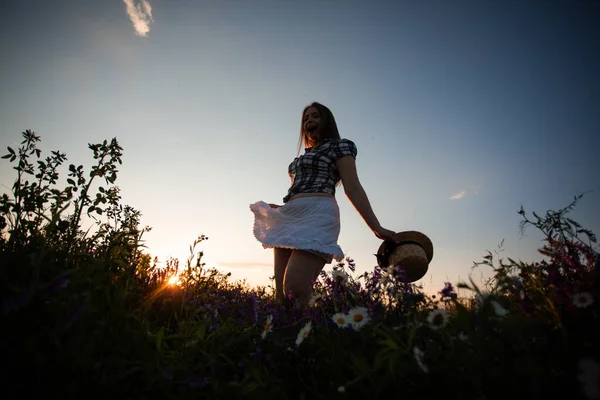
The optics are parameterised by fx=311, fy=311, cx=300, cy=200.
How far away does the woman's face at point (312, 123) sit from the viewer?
3.84 meters

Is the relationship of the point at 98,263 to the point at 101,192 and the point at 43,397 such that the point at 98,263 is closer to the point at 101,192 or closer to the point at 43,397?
the point at 43,397

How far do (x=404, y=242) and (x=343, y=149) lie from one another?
120 centimetres

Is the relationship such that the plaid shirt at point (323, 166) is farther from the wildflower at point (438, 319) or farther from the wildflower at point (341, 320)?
the wildflower at point (438, 319)

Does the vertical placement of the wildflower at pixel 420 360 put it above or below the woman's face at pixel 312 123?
below

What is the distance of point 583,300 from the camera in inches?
44.1

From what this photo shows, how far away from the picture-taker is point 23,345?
105 cm

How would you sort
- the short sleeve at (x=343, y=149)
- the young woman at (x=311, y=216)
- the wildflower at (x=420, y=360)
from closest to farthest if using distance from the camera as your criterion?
→ the wildflower at (x=420, y=360), the young woman at (x=311, y=216), the short sleeve at (x=343, y=149)

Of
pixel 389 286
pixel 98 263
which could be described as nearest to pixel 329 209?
pixel 389 286

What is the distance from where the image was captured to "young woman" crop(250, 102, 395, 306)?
2980 millimetres

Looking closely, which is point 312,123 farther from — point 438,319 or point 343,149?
point 438,319

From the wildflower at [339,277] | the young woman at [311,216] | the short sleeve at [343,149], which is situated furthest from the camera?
the short sleeve at [343,149]

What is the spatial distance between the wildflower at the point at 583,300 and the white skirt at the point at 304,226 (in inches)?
78.7

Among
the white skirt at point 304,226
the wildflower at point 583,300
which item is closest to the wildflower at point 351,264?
the white skirt at point 304,226

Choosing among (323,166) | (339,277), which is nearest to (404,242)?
(339,277)
